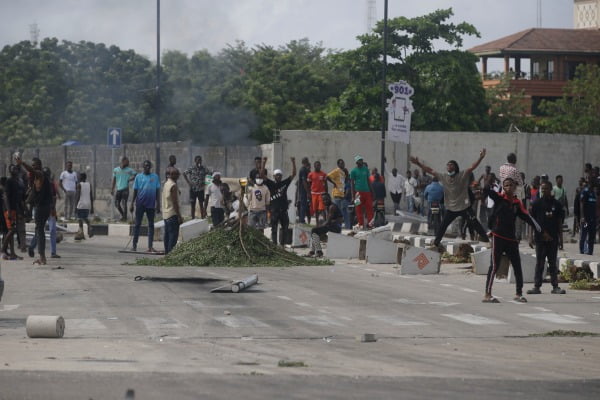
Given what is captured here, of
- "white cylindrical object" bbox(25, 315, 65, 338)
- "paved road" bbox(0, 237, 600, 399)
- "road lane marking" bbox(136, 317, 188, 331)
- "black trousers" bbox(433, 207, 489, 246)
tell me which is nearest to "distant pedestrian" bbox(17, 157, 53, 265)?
"paved road" bbox(0, 237, 600, 399)

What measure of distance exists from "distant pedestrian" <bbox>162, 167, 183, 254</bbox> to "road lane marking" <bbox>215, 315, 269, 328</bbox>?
9.42 meters

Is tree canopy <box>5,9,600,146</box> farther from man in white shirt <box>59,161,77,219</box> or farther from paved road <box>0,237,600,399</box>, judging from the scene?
paved road <box>0,237,600,399</box>

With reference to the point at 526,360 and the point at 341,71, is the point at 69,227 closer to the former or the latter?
the point at 526,360

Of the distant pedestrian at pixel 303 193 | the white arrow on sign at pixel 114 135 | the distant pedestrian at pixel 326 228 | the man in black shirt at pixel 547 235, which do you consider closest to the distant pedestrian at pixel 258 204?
the distant pedestrian at pixel 326 228

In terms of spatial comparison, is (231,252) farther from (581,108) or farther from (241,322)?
(581,108)

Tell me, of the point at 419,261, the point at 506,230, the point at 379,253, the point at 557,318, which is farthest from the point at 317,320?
the point at 379,253

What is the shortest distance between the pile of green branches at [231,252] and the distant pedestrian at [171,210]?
43.3 inches

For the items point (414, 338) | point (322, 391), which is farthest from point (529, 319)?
point (322, 391)

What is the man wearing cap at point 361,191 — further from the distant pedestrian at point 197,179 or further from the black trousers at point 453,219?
the black trousers at point 453,219

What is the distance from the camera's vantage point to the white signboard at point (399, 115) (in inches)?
1215

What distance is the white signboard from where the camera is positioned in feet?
101

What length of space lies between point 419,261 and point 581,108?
186ft

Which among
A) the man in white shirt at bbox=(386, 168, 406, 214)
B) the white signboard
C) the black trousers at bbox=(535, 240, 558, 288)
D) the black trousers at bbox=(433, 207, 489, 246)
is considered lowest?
the black trousers at bbox=(535, 240, 558, 288)

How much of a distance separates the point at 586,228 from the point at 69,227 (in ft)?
50.6
